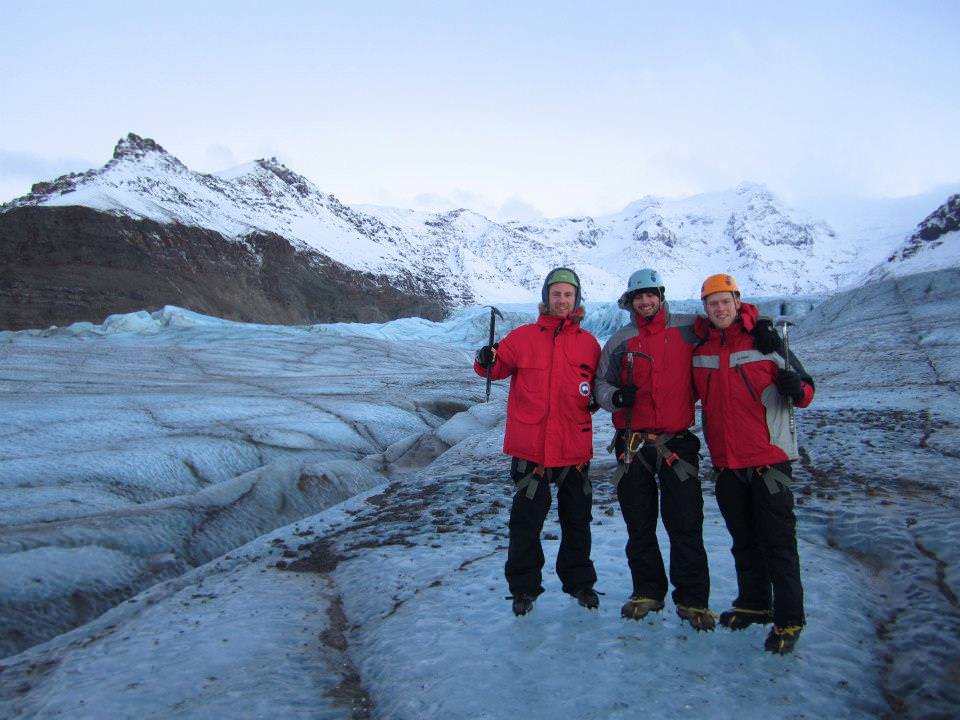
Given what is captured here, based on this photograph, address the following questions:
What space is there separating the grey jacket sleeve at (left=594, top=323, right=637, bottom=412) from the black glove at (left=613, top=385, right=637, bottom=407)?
144 mm

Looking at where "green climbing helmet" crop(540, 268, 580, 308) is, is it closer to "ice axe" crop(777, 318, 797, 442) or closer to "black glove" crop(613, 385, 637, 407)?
"black glove" crop(613, 385, 637, 407)

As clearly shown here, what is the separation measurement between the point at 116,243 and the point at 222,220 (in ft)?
64.1

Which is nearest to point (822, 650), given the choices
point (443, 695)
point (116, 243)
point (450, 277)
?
point (443, 695)

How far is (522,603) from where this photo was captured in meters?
3.70

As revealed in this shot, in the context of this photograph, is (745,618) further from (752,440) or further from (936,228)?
(936,228)

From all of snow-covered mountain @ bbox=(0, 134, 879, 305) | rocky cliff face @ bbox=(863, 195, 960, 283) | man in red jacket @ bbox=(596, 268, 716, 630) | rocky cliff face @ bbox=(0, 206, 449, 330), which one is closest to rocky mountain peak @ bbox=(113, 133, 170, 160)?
snow-covered mountain @ bbox=(0, 134, 879, 305)

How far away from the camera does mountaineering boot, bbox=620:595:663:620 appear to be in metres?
3.53

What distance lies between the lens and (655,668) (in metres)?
3.07

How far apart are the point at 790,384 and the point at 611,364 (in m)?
0.95

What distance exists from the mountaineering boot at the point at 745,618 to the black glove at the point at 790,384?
1114mm

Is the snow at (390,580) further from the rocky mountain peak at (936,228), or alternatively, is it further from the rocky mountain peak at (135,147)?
the rocky mountain peak at (135,147)

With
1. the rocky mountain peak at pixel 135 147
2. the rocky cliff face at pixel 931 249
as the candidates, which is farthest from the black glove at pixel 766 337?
the rocky mountain peak at pixel 135 147

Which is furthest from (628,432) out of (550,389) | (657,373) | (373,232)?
(373,232)

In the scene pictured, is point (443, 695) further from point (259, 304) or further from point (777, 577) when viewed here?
point (259, 304)
